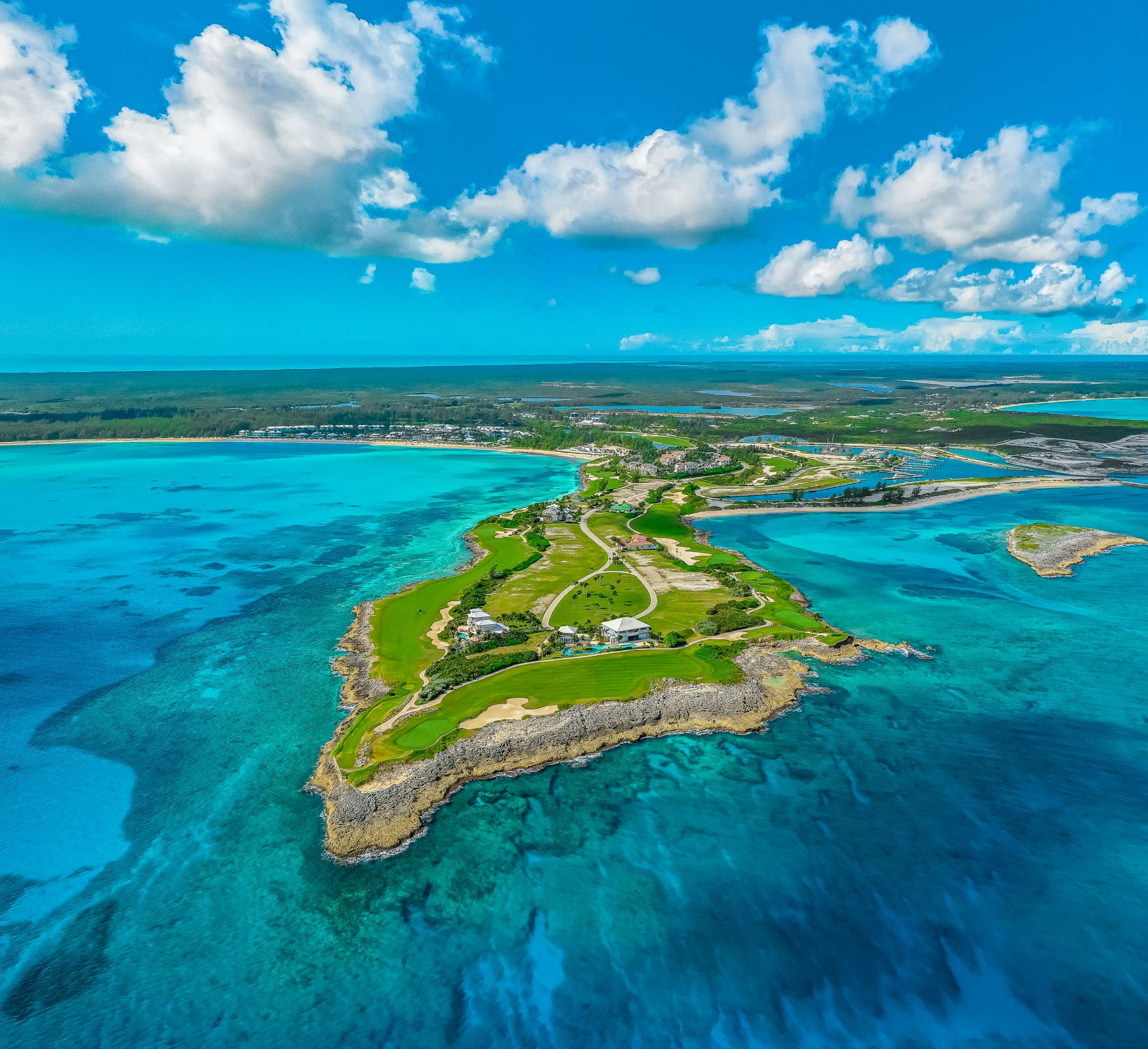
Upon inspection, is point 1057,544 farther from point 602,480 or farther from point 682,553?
point 602,480

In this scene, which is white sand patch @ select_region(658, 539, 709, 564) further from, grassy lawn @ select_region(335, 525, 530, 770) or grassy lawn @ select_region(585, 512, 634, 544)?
grassy lawn @ select_region(335, 525, 530, 770)

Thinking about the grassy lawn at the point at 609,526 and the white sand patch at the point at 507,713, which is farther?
the grassy lawn at the point at 609,526

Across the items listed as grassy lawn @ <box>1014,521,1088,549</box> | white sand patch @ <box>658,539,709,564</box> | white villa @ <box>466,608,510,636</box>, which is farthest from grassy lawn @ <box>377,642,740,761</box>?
grassy lawn @ <box>1014,521,1088,549</box>

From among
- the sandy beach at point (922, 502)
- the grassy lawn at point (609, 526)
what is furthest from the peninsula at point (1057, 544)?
the grassy lawn at point (609, 526)

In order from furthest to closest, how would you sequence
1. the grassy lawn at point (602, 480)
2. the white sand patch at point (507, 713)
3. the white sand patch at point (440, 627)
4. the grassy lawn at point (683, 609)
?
the grassy lawn at point (602, 480)
the grassy lawn at point (683, 609)
the white sand patch at point (440, 627)
the white sand patch at point (507, 713)

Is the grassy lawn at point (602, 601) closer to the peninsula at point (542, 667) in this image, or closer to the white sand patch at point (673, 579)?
the peninsula at point (542, 667)

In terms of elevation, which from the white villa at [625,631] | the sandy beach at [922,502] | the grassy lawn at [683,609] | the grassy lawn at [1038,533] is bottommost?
the sandy beach at [922,502]

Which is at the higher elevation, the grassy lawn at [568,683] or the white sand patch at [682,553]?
the grassy lawn at [568,683]
